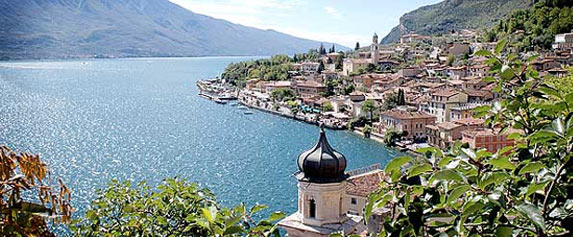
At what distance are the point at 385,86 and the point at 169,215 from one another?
39.1 m

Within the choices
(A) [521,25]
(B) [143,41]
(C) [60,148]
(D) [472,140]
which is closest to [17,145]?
(C) [60,148]

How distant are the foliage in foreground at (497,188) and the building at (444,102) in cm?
2896

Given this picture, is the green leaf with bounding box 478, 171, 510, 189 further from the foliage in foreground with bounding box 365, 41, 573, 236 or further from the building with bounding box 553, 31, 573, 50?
the building with bounding box 553, 31, 573, 50

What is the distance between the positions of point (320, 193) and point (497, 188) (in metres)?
4.84

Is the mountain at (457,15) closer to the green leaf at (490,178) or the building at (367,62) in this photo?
the building at (367,62)

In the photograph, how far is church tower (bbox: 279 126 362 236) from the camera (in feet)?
19.2

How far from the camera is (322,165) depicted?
584cm

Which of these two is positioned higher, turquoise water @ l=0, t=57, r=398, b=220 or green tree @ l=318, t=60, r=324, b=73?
green tree @ l=318, t=60, r=324, b=73

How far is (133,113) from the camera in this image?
3816 cm

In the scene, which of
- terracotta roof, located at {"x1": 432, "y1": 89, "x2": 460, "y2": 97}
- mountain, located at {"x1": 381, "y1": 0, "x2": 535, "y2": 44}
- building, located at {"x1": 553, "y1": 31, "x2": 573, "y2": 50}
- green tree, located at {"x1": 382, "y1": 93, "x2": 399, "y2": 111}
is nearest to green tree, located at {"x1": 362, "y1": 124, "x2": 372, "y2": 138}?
terracotta roof, located at {"x1": 432, "y1": 89, "x2": 460, "y2": 97}

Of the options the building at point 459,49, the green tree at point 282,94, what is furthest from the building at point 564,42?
the green tree at point 282,94

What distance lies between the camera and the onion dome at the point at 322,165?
581cm

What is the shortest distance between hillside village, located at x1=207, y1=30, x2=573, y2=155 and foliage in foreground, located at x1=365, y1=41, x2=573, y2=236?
41.0 ft

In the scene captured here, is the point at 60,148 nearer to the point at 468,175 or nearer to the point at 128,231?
the point at 128,231
